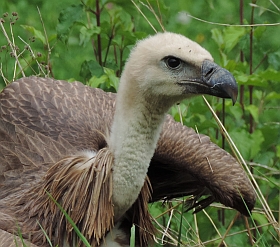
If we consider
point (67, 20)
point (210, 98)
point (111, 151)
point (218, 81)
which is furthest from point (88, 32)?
point (218, 81)

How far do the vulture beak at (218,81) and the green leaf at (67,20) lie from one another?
1.55 metres

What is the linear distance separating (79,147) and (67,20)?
103 cm

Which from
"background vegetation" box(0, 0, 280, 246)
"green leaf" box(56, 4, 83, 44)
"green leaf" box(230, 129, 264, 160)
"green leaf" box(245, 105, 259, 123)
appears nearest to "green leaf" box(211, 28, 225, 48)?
"background vegetation" box(0, 0, 280, 246)

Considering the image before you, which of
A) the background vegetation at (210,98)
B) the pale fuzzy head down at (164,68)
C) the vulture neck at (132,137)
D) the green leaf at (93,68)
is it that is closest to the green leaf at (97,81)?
the background vegetation at (210,98)

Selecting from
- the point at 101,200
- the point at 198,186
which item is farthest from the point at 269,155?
the point at 101,200

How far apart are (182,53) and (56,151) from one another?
2.96 feet

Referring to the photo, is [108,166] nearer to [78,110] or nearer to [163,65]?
[163,65]

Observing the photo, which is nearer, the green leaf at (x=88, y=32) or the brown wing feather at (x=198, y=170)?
the brown wing feather at (x=198, y=170)

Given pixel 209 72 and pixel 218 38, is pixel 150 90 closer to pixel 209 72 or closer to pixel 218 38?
pixel 209 72

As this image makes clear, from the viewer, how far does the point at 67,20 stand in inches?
190

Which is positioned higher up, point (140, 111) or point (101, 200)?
point (140, 111)

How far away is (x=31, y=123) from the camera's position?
4.22 m

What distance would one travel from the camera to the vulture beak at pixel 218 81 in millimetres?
3301

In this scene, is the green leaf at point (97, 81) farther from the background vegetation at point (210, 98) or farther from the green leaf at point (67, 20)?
the green leaf at point (67, 20)
